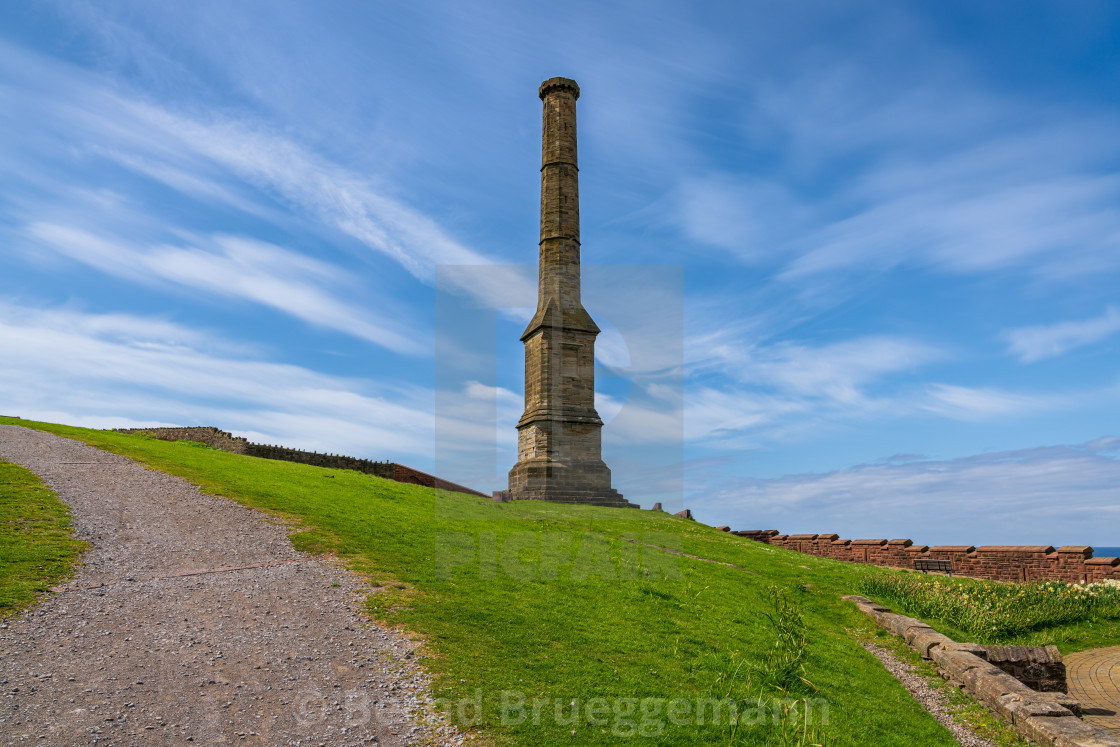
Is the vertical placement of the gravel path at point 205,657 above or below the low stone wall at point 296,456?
below

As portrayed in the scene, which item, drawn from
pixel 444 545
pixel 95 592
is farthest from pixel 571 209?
pixel 95 592

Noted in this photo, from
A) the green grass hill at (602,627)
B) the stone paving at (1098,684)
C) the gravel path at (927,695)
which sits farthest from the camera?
the stone paving at (1098,684)

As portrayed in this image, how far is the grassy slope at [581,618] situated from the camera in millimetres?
8219

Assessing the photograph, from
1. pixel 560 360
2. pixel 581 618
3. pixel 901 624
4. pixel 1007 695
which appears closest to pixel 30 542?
pixel 581 618

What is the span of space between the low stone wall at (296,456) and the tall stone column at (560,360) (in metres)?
3.75

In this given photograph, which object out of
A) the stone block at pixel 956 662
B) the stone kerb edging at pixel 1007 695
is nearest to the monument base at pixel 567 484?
the stone kerb edging at pixel 1007 695

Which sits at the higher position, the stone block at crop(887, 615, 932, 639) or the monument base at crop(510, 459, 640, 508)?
the monument base at crop(510, 459, 640, 508)

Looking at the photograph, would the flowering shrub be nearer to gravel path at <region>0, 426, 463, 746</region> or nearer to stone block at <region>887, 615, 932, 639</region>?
stone block at <region>887, 615, 932, 639</region>

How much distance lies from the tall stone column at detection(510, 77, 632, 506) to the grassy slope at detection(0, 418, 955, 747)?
9458 millimetres

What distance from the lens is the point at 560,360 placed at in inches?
1212

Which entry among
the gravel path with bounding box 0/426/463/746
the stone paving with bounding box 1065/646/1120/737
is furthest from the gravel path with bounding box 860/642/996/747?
the gravel path with bounding box 0/426/463/746

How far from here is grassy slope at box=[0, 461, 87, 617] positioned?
956 centimetres

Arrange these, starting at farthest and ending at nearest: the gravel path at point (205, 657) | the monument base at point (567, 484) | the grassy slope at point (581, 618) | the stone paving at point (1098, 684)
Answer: the monument base at point (567, 484) < the stone paving at point (1098, 684) < the grassy slope at point (581, 618) < the gravel path at point (205, 657)

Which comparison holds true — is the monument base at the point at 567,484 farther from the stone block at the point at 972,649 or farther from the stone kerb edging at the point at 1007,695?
the stone block at the point at 972,649
